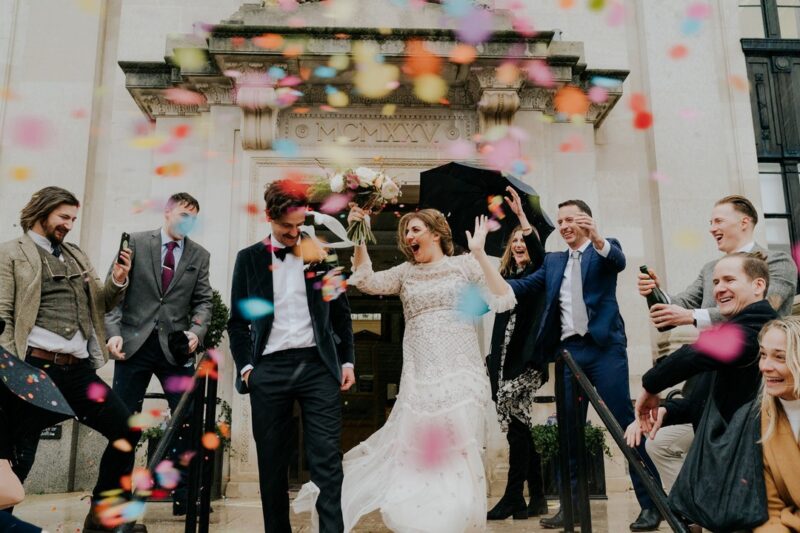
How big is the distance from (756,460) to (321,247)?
2.62 metres

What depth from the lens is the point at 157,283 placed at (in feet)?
17.7

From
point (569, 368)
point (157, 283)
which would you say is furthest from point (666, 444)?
point (157, 283)

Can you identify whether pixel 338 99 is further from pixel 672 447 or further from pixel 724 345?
pixel 724 345

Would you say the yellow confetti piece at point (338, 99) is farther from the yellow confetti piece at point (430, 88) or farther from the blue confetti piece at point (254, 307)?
the blue confetti piece at point (254, 307)

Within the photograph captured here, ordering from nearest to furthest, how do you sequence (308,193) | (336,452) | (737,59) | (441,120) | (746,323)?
(746,323) < (336,452) < (308,193) < (441,120) < (737,59)

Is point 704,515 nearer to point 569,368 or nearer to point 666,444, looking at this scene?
point 666,444

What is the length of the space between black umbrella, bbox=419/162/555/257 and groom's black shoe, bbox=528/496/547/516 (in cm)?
210

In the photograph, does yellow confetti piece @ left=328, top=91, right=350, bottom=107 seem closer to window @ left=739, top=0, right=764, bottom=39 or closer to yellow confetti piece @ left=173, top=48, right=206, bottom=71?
yellow confetti piece @ left=173, top=48, right=206, bottom=71

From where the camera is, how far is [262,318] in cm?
414

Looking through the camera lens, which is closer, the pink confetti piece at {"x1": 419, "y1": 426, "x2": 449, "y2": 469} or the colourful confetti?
the pink confetti piece at {"x1": 419, "y1": 426, "x2": 449, "y2": 469}

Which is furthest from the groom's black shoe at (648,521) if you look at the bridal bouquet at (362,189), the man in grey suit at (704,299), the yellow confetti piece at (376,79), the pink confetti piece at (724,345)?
the yellow confetti piece at (376,79)

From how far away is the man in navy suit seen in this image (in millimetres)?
4797

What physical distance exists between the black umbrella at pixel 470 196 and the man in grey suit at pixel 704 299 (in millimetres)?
1402

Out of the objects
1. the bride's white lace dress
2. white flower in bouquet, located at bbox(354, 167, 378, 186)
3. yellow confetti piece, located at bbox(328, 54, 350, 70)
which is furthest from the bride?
yellow confetti piece, located at bbox(328, 54, 350, 70)
